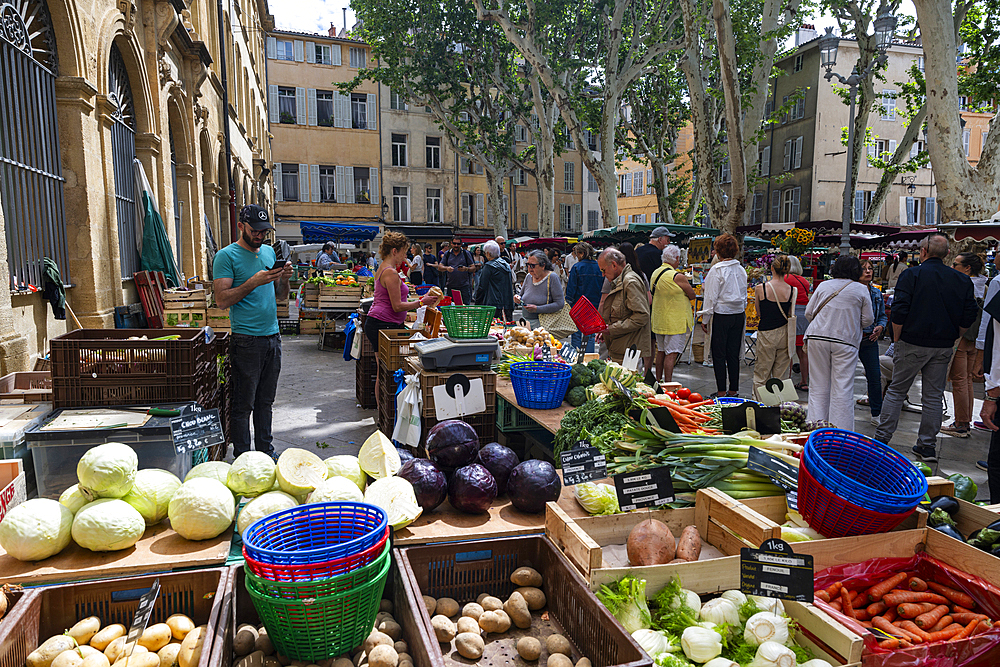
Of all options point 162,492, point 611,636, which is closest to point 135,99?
point 162,492

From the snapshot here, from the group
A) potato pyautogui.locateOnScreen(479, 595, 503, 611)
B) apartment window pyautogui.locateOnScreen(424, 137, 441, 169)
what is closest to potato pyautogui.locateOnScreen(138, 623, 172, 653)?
potato pyautogui.locateOnScreen(479, 595, 503, 611)

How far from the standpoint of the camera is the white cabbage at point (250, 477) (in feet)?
8.22

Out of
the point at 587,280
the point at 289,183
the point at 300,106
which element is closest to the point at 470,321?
the point at 587,280

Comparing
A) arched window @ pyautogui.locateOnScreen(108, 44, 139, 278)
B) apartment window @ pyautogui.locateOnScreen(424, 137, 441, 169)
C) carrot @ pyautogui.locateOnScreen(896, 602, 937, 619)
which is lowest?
carrot @ pyautogui.locateOnScreen(896, 602, 937, 619)

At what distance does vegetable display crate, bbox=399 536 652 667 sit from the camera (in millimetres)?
1934

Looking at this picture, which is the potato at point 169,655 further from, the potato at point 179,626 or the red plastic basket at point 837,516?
the red plastic basket at point 837,516

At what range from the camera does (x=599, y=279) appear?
820 cm

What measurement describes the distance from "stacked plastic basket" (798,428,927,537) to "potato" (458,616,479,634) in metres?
1.39

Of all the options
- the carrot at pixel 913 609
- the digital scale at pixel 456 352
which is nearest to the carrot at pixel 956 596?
the carrot at pixel 913 609

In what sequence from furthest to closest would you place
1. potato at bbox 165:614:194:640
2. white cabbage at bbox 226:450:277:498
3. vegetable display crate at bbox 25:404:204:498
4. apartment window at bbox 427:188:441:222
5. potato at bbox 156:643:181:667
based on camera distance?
1. apartment window at bbox 427:188:441:222
2. vegetable display crate at bbox 25:404:204:498
3. white cabbage at bbox 226:450:277:498
4. potato at bbox 165:614:194:640
5. potato at bbox 156:643:181:667

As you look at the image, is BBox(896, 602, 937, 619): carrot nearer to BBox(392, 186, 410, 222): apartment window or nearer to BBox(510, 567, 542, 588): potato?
BBox(510, 567, 542, 588): potato

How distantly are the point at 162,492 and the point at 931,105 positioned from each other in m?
11.6

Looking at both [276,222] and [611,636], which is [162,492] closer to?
[611,636]

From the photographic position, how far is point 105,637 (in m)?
1.90
